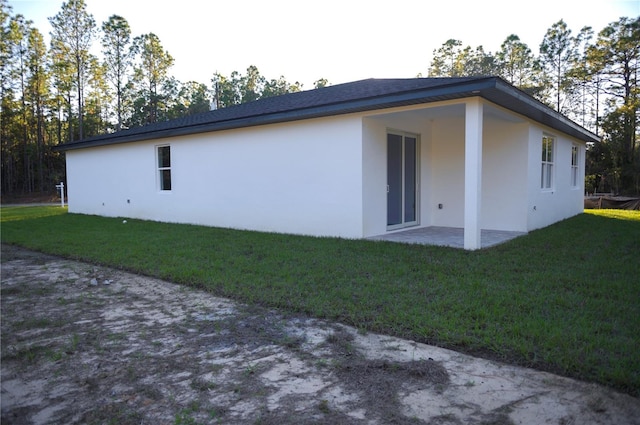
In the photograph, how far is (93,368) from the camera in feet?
8.84

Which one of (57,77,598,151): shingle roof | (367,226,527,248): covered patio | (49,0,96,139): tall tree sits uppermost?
(49,0,96,139): tall tree

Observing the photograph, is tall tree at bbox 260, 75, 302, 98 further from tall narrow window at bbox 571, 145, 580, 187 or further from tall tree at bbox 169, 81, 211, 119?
tall narrow window at bbox 571, 145, 580, 187

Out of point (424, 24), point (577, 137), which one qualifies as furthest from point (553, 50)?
point (424, 24)

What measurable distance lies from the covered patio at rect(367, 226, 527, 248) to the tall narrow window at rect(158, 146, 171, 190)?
21.8 ft

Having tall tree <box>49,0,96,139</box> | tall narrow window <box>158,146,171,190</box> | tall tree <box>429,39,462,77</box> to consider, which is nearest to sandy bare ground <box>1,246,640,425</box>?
tall narrow window <box>158,146,171,190</box>

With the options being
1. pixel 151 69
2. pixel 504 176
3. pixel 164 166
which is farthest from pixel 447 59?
pixel 164 166

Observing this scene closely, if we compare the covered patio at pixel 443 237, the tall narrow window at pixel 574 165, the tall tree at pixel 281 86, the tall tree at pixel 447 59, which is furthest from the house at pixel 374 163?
the tall tree at pixel 281 86

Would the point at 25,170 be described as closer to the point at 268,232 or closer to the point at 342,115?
the point at 268,232

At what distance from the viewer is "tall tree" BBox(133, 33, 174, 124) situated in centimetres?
2919

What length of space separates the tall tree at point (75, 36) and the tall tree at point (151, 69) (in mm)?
3644

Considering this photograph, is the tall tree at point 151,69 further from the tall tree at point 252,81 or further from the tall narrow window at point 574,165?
the tall narrow window at point 574,165

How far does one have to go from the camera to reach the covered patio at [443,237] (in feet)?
23.8

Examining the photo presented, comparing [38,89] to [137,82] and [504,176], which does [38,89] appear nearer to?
[137,82]

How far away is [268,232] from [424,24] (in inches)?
258
